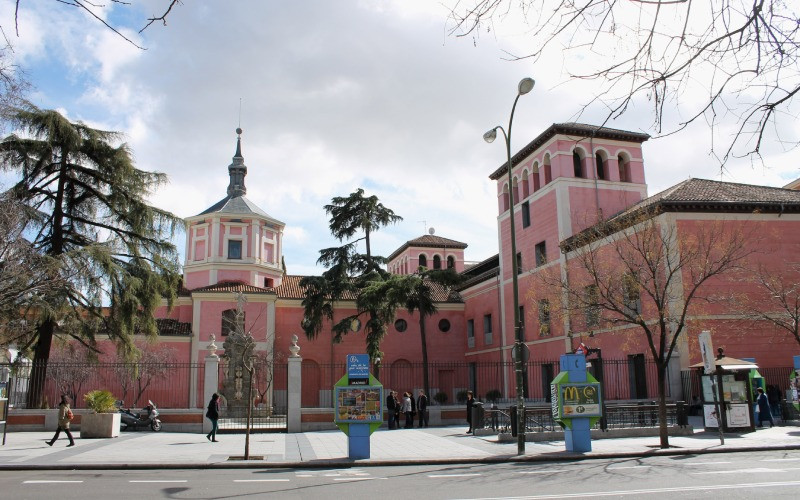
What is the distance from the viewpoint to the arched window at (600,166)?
3703 centimetres

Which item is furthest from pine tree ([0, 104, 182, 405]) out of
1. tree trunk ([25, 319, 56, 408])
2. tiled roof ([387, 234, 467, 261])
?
tiled roof ([387, 234, 467, 261])

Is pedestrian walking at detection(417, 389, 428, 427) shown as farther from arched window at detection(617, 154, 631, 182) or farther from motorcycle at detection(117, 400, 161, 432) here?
arched window at detection(617, 154, 631, 182)

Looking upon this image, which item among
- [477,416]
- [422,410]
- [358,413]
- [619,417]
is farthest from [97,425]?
[619,417]

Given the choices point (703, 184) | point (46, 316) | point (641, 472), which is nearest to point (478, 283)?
point (703, 184)

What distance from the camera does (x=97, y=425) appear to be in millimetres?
21281

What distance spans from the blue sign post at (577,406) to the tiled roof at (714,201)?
971 centimetres

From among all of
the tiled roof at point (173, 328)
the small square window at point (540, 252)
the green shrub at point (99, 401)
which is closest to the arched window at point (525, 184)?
the small square window at point (540, 252)

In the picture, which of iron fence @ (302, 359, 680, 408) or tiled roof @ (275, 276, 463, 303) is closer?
iron fence @ (302, 359, 680, 408)

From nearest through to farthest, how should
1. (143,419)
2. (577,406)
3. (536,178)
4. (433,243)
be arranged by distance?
(577,406)
(143,419)
(536,178)
(433,243)

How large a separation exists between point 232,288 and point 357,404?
96.1 ft

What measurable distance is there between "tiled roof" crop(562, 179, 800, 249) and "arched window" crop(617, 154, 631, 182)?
6.31 meters

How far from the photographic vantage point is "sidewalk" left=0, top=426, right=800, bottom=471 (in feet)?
48.2

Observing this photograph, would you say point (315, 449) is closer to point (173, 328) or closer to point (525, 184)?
point (525, 184)

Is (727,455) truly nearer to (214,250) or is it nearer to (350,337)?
(350,337)
